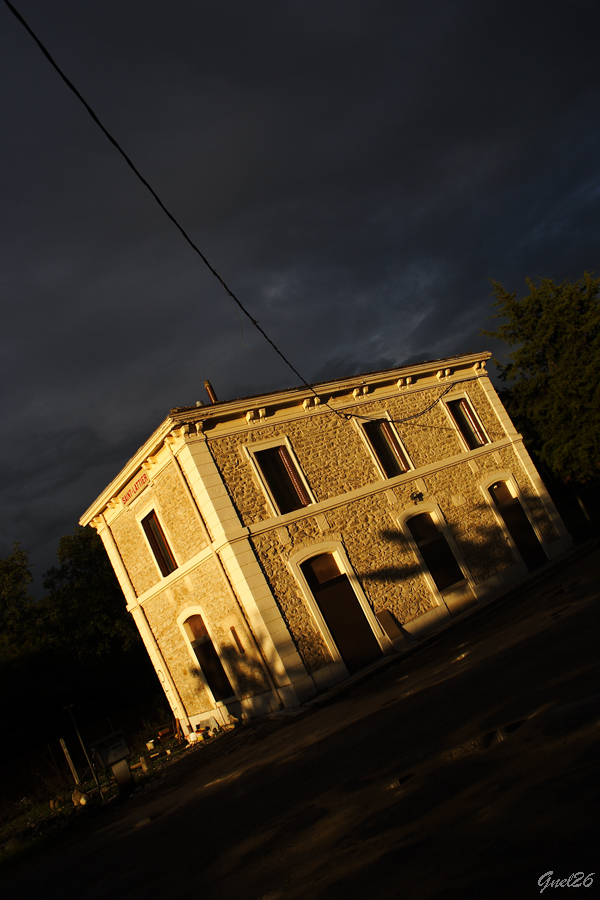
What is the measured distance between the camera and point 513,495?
61.1 feet

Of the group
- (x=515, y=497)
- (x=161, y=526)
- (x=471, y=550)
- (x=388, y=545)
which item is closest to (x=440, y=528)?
(x=471, y=550)

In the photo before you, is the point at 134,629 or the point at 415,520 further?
the point at 134,629

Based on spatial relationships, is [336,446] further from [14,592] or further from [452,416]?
[14,592]

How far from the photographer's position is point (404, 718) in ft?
22.8

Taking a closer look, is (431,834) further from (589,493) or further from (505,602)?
(589,493)

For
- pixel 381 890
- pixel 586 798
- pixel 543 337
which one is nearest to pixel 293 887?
pixel 381 890

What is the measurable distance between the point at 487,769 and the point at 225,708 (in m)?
10.9

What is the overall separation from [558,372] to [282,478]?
19.7m

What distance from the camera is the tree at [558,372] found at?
26391 millimetres

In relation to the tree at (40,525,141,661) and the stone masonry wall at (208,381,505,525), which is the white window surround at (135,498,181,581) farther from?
the tree at (40,525,141,661)

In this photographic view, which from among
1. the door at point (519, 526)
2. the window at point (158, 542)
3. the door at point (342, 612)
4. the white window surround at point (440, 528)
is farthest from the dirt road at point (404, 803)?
the door at point (519, 526)

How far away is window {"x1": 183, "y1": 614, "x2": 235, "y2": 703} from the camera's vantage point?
555 inches

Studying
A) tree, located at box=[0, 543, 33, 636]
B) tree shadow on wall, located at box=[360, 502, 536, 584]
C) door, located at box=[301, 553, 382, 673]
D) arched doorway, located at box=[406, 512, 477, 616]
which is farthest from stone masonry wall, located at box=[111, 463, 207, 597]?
tree, located at box=[0, 543, 33, 636]

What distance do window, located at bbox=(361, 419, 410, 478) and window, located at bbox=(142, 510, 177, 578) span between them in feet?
21.9
